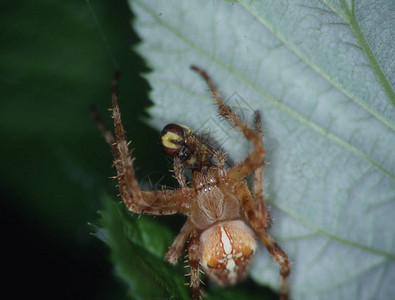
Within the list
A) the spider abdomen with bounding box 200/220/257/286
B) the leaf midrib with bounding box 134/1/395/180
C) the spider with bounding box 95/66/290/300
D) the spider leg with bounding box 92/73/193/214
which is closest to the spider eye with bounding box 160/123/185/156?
the spider with bounding box 95/66/290/300

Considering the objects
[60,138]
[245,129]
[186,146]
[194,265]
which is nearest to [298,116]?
[245,129]

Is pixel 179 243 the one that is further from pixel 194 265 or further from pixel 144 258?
pixel 144 258

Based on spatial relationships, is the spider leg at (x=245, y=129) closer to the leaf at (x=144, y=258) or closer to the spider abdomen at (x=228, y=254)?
the spider abdomen at (x=228, y=254)

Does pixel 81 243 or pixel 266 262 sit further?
pixel 81 243

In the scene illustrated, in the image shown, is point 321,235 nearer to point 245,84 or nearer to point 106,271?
point 245,84

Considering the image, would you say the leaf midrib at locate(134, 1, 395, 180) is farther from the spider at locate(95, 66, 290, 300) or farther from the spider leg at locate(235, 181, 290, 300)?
the spider leg at locate(235, 181, 290, 300)

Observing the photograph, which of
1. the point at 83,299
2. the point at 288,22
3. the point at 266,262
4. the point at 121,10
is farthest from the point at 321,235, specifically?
the point at 121,10
